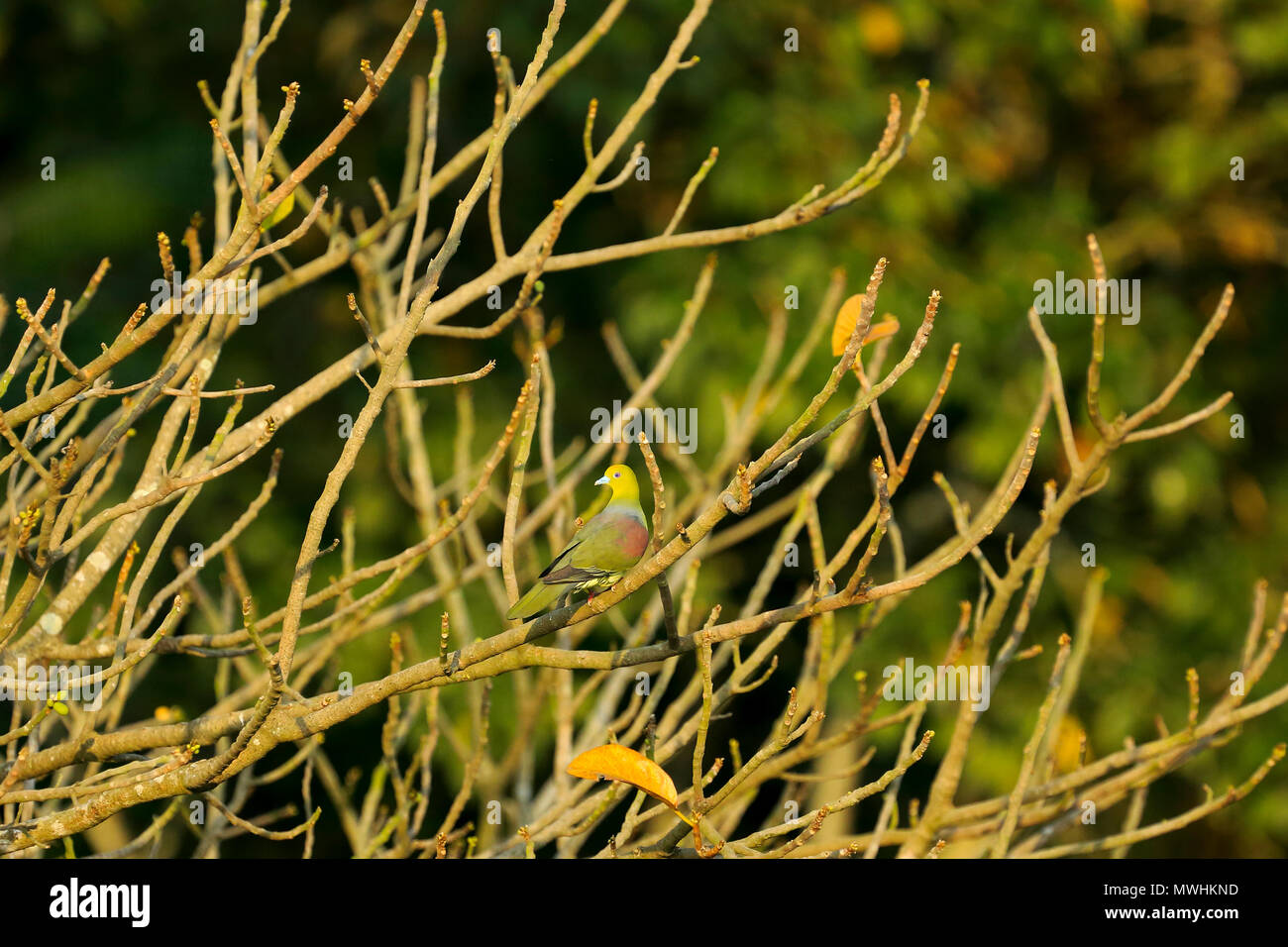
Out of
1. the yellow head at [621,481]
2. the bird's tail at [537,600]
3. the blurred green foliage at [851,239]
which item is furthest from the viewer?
the blurred green foliage at [851,239]

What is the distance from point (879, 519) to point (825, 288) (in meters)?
5.28

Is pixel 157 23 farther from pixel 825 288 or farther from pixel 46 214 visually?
pixel 825 288

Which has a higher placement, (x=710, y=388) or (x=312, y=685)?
(x=710, y=388)

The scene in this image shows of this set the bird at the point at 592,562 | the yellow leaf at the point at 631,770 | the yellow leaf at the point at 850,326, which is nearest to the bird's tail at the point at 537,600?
the bird at the point at 592,562

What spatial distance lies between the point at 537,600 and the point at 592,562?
0.12 m

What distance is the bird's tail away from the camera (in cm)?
213

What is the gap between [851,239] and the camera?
7555 mm

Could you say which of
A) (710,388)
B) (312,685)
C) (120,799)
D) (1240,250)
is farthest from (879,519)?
(1240,250)

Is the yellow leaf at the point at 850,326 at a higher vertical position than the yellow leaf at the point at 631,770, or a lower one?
higher

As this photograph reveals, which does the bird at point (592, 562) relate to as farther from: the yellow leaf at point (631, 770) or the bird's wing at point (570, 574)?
the yellow leaf at point (631, 770)

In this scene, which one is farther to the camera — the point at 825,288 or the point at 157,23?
the point at 157,23

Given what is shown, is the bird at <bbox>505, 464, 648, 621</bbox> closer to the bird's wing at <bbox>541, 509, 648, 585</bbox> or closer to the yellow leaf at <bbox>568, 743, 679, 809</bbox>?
the bird's wing at <bbox>541, 509, 648, 585</bbox>

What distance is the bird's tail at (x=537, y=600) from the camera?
2.13m
